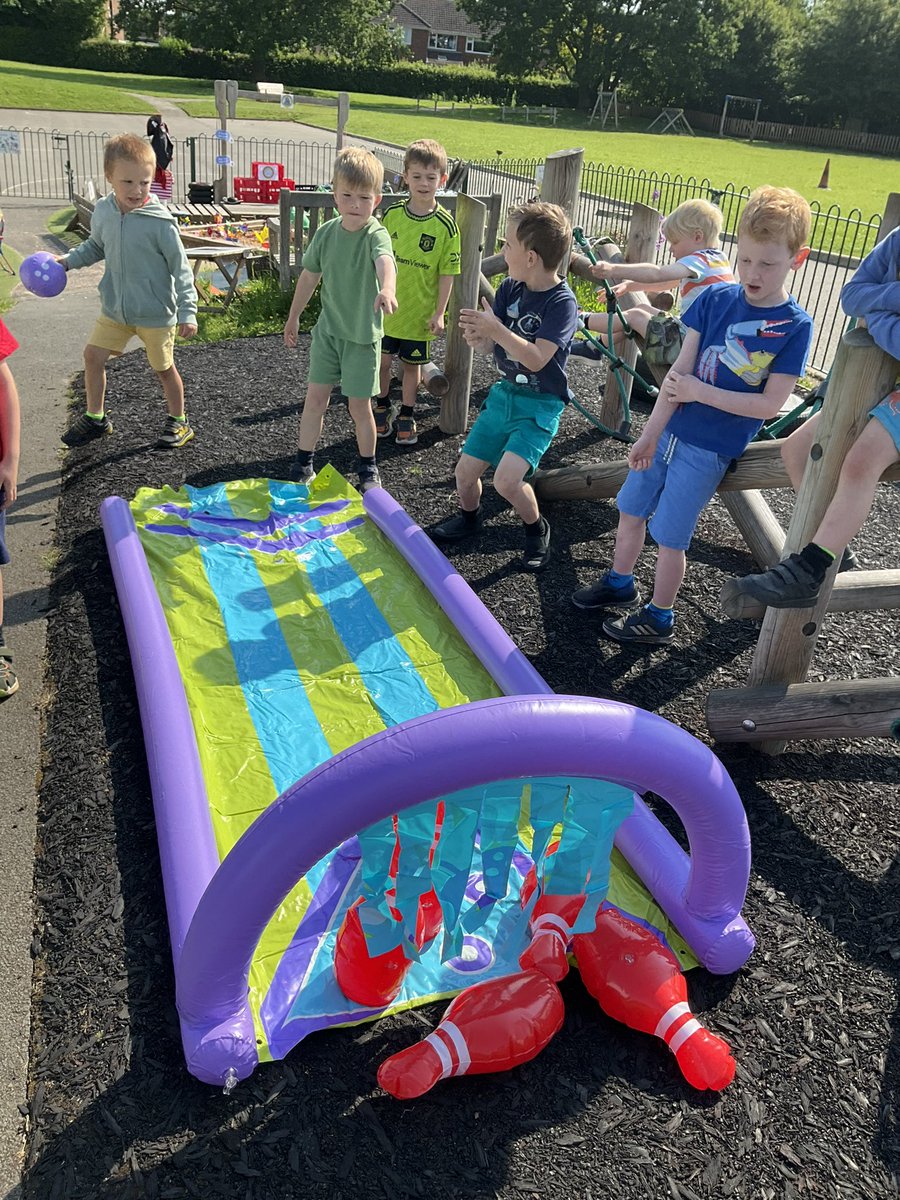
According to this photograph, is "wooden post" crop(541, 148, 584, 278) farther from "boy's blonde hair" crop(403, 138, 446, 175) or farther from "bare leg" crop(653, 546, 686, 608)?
"bare leg" crop(653, 546, 686, 608)

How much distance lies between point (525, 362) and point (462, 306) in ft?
7.69

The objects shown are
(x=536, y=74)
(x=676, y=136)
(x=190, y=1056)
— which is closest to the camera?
(x=190, y=1056)

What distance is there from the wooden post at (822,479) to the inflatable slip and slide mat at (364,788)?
3.14 feet

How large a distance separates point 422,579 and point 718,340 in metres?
1.79

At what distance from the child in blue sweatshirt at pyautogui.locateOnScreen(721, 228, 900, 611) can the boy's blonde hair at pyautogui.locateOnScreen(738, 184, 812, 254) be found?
0.27 m

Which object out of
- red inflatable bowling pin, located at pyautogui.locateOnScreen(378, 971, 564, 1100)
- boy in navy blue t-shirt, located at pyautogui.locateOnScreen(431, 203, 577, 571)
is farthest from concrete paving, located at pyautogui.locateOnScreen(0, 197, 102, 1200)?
boy in navy blue t-shirt, located at pyautogui.locateOnScreen(431, 203, 577, 571)

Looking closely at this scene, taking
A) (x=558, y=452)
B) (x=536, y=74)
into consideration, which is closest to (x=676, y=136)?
(x=536, y=74)

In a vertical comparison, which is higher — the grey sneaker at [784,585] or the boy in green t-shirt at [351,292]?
the boy in green t-shirt at [351,292]

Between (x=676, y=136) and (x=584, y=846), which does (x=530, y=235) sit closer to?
(x=584, y=846)

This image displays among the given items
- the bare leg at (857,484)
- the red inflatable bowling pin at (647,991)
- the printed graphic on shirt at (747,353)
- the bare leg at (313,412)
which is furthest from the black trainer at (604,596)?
the red inflatable bowling pin at (647,991)

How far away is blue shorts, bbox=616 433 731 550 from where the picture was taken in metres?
3.99

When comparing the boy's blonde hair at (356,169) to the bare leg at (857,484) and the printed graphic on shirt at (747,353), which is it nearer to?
the printed graphic on shirt at (747,353)

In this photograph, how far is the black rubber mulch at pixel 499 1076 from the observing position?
87.4 inches

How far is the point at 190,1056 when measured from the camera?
7.54 ft
